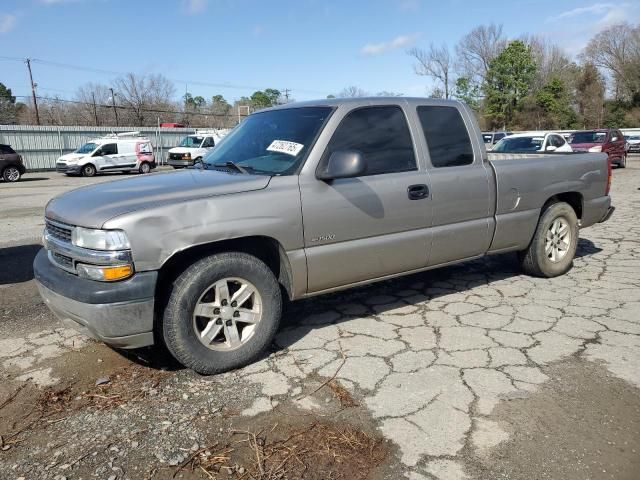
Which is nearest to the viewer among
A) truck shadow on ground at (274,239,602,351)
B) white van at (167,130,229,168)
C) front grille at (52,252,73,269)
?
front grille at (52,252,73,269)

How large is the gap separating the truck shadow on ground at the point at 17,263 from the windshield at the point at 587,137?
67.1ft

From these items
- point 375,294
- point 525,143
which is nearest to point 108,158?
point 525,143

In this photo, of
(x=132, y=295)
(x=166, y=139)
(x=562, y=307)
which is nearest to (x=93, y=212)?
(x=132, y=295)

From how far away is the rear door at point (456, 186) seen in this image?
4203 mm

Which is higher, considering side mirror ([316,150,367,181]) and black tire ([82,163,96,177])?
side mirror ([316,150,367,181])

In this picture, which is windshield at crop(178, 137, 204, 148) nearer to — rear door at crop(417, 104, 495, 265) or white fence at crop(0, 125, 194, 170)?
white fence at crop(0, 125, 194, 170)

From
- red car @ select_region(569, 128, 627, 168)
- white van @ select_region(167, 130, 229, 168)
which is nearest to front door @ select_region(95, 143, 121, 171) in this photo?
white van @ select_region(167, 130, 229, 168)

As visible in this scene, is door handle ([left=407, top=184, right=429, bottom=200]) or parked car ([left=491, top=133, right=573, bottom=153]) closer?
door handle ([left=407, top=184, right=429, bottom=200])

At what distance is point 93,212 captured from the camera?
3061 millimetres

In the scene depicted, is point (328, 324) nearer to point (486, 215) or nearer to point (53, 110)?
point (486, 215)

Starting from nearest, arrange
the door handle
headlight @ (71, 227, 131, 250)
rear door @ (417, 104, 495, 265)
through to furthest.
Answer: headlight @ (71, 227, 131, 250), the door handle, rear door @ (417, 104, 495, 265)

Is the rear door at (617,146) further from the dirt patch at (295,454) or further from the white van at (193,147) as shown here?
the dirt patch at (295,454)

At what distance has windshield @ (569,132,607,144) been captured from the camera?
20.7 meters

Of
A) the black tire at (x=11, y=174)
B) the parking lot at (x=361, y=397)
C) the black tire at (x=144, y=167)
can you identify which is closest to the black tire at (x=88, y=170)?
the black tire at (x=144, y=167)
